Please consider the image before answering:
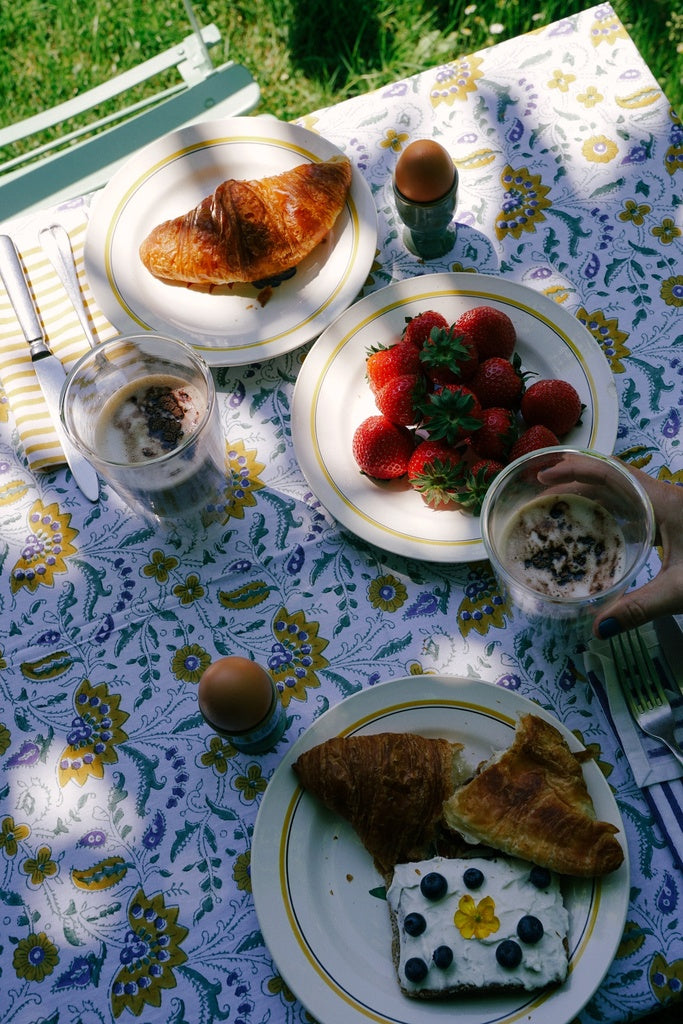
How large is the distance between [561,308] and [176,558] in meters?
0.65

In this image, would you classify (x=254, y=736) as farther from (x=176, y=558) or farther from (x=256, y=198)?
(x=256, y=198)

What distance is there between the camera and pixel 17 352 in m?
1.39

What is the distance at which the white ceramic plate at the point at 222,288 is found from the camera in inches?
53.9

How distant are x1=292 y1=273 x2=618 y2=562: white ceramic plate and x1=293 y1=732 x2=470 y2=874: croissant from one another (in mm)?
267

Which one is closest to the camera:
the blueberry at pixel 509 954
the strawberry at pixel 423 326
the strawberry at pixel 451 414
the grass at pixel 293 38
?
the blueberry at pixel 509 954

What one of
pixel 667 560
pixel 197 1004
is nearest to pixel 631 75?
pixel 667 560

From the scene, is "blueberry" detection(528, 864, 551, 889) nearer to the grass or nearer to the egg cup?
the egg cup

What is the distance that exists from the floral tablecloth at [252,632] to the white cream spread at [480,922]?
0.37ft

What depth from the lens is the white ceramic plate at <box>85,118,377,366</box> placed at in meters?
1.37

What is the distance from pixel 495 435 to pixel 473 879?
21.4 inches

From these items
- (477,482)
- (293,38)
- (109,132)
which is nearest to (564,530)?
(477,482)

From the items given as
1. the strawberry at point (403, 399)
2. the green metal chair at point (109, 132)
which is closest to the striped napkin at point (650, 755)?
the strawberry at point (403, 399)

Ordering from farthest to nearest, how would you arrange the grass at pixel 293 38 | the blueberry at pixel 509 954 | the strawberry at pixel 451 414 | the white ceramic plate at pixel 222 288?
the grass at pixel 293 38 < the white ceramic plate at pixel 222 288 < the strawberry at pixel 451 414 < the blueberry at pixel 509 954

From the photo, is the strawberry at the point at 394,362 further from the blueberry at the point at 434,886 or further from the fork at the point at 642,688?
the blueberry at the point at 434,886
